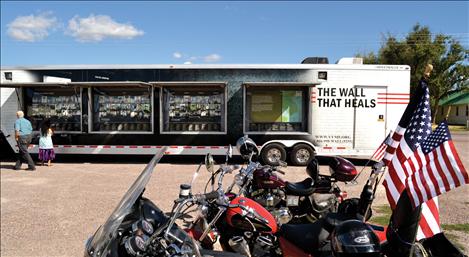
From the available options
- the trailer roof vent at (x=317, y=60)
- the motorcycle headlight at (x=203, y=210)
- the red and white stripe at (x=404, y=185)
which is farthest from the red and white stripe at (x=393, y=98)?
the motorcycle headlight at (x=203, y=210)

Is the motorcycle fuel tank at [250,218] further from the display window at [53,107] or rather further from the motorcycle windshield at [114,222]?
the display window at [53,107]

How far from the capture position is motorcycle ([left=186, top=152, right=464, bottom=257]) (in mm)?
2186

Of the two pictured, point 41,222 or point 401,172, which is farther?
point 41,222

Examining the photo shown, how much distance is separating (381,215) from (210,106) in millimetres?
7193

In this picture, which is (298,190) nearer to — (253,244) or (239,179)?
(239,179)

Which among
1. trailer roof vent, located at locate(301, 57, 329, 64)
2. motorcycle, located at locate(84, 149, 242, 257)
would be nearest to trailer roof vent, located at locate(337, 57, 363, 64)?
trailer roof vent, located at locate(301, 57, 329, 64)

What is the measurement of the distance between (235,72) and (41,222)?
7.36 metres

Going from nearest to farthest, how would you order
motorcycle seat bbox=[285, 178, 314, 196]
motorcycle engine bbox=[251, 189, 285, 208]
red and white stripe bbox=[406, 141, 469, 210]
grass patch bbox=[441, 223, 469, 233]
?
red and white stripe bbox=[406, 141, 469, 210] < motorcycle engine bbox=[251, 189, 285, 208] < motorcycle seat bbox=[285, 178, 314, 196] < grass patch bbox=[441, 223, 469, 233]

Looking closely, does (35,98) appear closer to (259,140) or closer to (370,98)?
(259,140)

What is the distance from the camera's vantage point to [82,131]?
12.7m

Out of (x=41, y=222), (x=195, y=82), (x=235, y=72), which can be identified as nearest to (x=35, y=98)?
(x=195, y=82)

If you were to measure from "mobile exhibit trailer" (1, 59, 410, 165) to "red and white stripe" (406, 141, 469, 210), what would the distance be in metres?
9.00

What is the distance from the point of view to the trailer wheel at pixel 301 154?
473 inches

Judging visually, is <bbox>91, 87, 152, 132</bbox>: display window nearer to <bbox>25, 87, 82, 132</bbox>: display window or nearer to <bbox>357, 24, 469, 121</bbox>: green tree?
<bbox>25, 87, 82, 132</bbox>: display window
